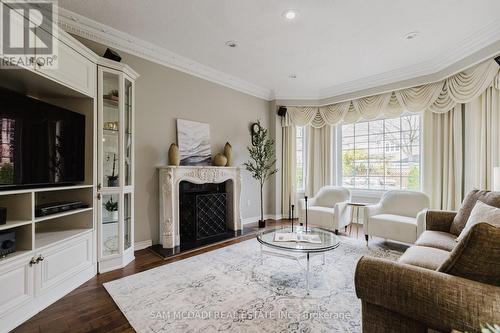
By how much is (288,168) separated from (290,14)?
3.34m

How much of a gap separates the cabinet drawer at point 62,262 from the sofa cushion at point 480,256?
307 centimetres

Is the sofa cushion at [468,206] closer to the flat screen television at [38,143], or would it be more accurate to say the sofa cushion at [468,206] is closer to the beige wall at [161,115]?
the beige wall at [161,115]

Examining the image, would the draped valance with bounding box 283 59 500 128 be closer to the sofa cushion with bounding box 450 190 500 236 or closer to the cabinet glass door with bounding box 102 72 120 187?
the sofa cushion with bounding box 450 190 500 236

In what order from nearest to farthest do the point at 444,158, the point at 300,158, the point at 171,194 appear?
the point at 171,194, the point at 444,158, the point at 300,158

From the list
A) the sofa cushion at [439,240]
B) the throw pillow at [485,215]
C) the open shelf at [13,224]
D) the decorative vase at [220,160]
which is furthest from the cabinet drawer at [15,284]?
the sofa cushion at [439,240]

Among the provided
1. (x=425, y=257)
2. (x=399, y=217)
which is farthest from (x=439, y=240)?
(x=399, y=217)

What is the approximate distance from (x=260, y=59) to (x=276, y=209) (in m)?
3.25

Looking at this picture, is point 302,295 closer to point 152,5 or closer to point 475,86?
point 152,5

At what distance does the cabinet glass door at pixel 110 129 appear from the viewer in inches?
111

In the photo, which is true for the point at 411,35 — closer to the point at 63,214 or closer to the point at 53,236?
the point at 63,214

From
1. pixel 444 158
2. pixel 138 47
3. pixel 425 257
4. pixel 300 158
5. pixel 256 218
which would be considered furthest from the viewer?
pixel 300 158

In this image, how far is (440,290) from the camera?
1172 mm

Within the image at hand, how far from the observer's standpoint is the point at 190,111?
Result: 4.10 m

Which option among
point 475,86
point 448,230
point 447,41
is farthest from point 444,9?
point 448,230
